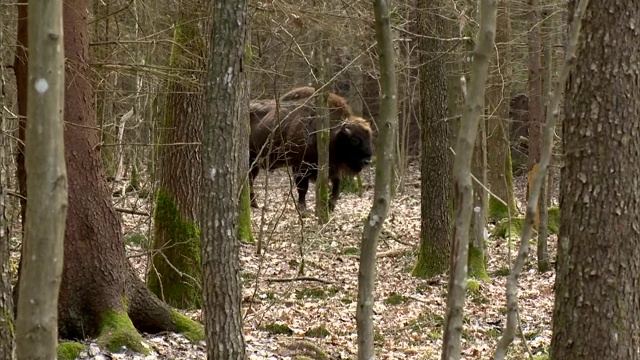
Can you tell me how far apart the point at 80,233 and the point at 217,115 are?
2.26 meters

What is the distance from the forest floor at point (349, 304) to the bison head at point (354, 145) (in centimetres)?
428

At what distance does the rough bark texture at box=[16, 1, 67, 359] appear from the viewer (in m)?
2.79

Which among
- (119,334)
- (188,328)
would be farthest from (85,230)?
(188,328)

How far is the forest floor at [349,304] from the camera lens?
842 cm

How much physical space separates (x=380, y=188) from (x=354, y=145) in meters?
16.0

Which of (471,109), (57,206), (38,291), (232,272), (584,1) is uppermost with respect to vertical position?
(584,1)

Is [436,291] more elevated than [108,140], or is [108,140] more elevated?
[108,140]

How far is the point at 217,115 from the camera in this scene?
5457 millimetres

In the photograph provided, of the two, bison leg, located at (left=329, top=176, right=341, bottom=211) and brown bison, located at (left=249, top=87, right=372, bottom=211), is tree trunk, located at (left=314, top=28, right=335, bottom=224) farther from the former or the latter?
brown bison, located at (left=249, top=87, right=372, bottom=211)

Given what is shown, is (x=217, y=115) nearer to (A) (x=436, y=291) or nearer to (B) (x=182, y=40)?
(B) (x=182, y=40)

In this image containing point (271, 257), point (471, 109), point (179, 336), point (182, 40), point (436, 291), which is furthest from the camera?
point (271, 257)

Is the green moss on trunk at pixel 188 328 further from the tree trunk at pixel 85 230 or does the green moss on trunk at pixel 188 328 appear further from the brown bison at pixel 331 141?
the brown bison at pixel 331 141

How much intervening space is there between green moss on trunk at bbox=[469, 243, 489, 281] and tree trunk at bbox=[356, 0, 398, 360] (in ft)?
25.6

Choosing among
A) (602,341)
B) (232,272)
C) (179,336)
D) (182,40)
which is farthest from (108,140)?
(602,341)
